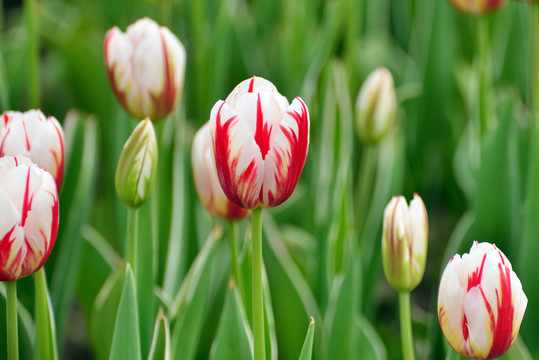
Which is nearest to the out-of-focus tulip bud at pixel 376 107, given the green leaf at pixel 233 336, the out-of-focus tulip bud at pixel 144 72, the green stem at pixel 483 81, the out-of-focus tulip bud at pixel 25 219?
the green stem at pixel 483 81

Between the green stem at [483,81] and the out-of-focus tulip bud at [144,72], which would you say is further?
the green stem at [483,81]

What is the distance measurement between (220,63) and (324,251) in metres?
0.37

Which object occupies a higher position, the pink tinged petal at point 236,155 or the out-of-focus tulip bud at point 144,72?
the out-of-focus tulip bud at point 144,72

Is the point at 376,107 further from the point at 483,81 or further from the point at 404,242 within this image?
the point at 404,242

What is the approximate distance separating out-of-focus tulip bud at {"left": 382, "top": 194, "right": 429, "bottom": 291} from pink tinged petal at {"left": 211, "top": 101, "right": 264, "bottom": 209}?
154 mm

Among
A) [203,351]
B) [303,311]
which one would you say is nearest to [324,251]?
[303,311]

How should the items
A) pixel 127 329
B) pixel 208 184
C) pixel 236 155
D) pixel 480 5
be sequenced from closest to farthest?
pixel 236 155 < pixel 127 329 < pixel 208 184 < pixel 480 5

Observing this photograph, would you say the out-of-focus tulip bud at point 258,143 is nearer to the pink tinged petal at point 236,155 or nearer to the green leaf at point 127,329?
the pink tinged petal at point 236,155

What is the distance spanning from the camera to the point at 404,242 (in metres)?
0.64

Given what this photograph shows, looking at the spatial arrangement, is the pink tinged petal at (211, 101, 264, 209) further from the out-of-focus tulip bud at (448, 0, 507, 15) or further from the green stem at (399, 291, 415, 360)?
the out-of-focus tulip bud at (448, 0, 507, 15)

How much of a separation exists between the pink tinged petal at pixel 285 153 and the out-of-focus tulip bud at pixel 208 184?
202mm

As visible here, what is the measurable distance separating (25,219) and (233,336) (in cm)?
21

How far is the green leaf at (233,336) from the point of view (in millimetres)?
652

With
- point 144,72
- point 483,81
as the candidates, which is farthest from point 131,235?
point 483,81
